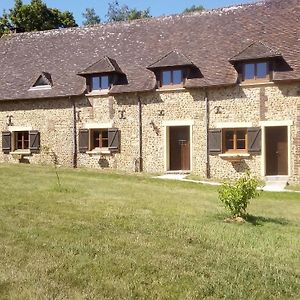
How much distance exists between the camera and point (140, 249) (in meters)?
7.34

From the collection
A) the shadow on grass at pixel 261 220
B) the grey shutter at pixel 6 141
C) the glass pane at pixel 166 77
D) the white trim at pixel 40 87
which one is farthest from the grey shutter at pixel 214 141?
the grey shutter at pixel 6 141

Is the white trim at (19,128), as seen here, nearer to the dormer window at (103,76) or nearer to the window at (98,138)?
the window at (98,138)

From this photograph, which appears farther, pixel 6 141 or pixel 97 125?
pixel 6 141

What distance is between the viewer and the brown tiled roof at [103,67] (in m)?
22.0

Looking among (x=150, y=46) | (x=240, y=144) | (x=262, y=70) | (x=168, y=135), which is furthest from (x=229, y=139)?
(x=150, y=46)

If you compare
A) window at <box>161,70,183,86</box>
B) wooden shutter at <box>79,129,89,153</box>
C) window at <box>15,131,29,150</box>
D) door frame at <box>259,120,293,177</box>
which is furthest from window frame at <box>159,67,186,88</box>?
window at <box>15,131,29,150</box>

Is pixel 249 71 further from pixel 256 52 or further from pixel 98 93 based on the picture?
pixel 98 93

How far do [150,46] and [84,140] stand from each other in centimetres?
578

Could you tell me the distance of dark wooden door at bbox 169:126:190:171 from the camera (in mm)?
21312

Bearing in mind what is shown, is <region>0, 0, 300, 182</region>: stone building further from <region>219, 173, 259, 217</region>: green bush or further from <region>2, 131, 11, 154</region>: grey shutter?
<region>219, 173, 259, 217</region>: green bush

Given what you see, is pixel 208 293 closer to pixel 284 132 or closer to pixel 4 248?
pixel 4 248

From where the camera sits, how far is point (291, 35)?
20594mm

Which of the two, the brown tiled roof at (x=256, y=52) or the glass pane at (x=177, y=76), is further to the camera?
the glass pane at (x=177, y=76)

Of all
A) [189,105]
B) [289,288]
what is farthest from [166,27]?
[289,288]
